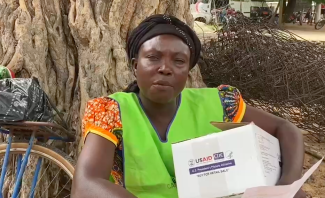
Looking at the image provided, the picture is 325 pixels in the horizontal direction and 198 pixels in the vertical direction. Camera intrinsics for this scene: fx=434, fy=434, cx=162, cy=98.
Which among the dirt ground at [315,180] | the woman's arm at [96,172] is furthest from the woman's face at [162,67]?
the dirt ground at [315,180]

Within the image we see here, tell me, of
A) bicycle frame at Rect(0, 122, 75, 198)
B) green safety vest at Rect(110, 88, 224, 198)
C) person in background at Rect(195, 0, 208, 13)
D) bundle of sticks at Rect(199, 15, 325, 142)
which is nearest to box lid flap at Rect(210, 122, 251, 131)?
green safety vest at Rect(110, 88, 224, 198)

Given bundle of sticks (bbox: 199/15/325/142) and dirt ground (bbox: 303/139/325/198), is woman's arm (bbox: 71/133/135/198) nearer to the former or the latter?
bundle of sticks (bbox: 199/15/325/142)

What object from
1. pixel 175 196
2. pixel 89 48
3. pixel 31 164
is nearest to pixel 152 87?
pixel 175 196

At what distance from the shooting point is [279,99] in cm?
329

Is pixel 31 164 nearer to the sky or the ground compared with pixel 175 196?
nearer to the ground

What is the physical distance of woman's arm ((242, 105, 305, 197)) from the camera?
147 centimetres

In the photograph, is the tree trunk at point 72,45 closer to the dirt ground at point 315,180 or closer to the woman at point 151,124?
the woman at point 151,124

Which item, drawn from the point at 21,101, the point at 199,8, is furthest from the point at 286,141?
the point at 199,8

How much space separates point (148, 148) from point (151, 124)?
0.12m

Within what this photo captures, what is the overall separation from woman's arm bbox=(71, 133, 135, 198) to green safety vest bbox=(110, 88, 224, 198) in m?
0.08

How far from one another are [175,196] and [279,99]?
2.01m

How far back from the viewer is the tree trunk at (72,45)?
8.23 feet

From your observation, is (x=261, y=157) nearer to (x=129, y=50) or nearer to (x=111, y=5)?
(x=129, y=50)

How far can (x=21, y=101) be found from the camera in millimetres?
2008
